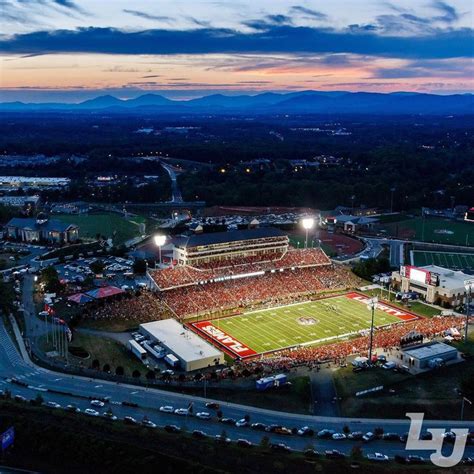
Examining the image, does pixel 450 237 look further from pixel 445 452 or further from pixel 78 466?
pixel 78 466

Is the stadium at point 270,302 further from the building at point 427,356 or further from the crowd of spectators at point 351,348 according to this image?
the building at point 427,356

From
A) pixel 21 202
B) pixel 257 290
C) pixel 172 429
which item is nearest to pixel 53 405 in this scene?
pixel 172 429

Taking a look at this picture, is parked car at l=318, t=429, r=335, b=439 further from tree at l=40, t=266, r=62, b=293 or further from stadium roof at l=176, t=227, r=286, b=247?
tree at l=40, t=266, r=62, b=293

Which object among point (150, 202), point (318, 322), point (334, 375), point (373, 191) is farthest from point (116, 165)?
point (334, 375)

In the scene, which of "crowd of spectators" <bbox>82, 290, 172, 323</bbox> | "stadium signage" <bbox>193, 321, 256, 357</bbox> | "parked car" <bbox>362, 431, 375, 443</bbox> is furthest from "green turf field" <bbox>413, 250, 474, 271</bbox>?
"parked car" <bbox>362, 431, 375, 443</bbox>

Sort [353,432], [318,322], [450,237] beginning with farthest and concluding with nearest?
[450,237], [318,322], [353,432]

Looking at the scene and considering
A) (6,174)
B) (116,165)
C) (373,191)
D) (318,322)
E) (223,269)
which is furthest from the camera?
(116,165)

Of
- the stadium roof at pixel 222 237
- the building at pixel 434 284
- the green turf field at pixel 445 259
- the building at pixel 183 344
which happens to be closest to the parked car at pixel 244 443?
the building at pixel 183 344
